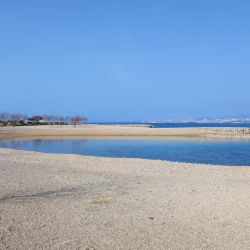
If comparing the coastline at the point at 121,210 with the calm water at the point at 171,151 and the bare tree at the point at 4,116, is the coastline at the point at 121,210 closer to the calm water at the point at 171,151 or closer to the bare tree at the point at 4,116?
the calm water at the point at 171,151

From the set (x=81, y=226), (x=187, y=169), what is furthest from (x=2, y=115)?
(x=81, y=226)

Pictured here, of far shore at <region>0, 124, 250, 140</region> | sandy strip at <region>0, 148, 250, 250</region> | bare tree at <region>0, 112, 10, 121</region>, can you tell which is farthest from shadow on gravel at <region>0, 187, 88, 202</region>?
bare tree at <region>0, 112, 10, 121</region>

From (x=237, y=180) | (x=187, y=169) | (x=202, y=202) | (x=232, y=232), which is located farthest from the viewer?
(x=187, y=169)

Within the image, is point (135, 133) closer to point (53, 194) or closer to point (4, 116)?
point (53, 194)

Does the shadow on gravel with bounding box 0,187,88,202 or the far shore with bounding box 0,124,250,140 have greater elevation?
the far shore with bounding box 0,124,250,140

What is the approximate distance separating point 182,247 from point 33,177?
8.38 m

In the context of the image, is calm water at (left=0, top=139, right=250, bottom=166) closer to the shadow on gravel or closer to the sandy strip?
the sandy strip

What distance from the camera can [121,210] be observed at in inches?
370

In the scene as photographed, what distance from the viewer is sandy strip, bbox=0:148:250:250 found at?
7203 millimetres

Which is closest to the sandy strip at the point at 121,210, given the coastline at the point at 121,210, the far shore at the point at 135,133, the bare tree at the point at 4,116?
the coastline at the point at 121,210

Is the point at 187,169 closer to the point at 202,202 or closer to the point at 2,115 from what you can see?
the point at 202,202

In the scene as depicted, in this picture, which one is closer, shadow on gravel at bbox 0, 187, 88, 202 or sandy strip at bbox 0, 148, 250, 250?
sandy strip at bbox 0, 148, 250, 250

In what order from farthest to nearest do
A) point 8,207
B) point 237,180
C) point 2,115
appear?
point 2,115 → point 237,180 → point 8,207

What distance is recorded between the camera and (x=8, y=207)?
9.38 m
